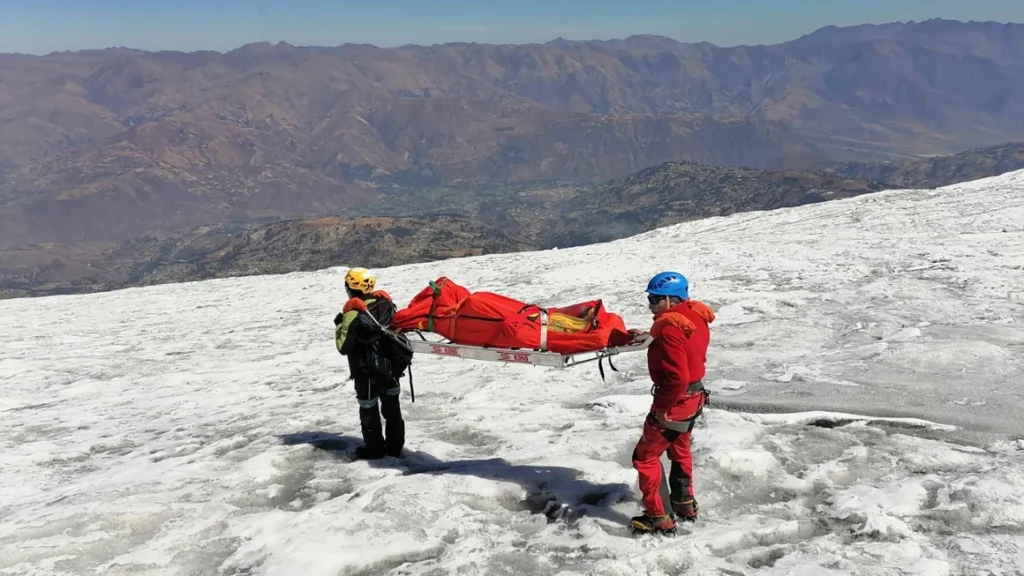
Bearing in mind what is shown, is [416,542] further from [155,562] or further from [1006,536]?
[1006,536]

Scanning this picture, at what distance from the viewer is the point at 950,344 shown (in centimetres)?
1191

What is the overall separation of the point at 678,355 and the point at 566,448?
3.27m

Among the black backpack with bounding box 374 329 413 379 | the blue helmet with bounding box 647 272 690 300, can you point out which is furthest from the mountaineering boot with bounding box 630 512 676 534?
the black backpack with bounding box 374 329 413 379

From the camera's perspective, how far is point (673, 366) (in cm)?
643

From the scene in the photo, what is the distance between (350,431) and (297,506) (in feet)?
9.68

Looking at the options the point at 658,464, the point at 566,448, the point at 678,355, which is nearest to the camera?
the point at 678,355

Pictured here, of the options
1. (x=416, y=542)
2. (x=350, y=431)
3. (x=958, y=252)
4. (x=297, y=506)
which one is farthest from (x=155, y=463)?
(x=958, y=252)

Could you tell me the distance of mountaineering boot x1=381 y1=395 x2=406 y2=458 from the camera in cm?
930

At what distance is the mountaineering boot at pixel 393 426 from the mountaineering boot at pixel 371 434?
11 centimetres

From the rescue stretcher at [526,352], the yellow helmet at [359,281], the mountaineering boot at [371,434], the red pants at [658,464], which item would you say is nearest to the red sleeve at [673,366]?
the red pants at [658,464]

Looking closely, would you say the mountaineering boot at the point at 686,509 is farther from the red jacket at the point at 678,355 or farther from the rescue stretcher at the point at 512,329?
the rescue stretcher at the point at 512,329

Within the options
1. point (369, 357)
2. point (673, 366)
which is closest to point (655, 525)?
point (673, 366)

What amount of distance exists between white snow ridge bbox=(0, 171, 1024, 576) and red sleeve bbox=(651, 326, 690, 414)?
140 centimetres

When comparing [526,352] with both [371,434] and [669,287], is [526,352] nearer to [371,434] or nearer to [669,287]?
[669,287]
